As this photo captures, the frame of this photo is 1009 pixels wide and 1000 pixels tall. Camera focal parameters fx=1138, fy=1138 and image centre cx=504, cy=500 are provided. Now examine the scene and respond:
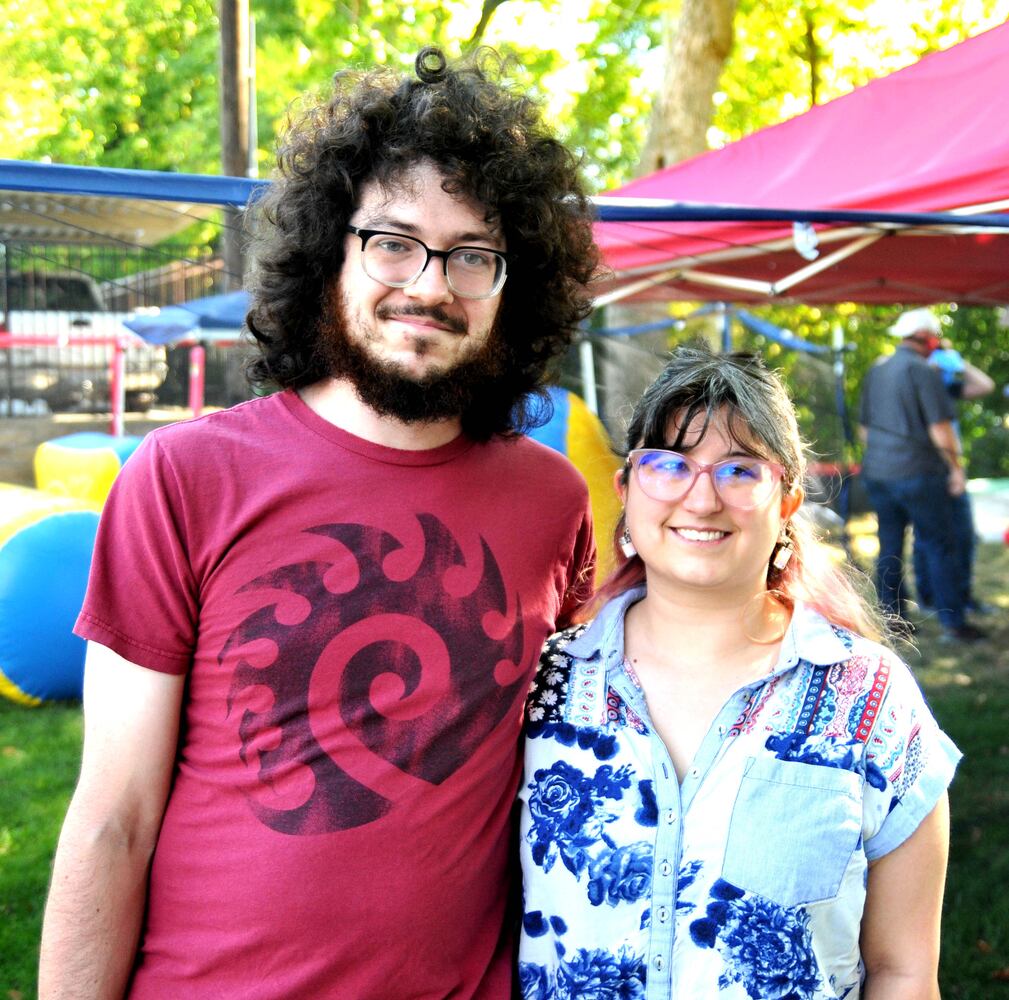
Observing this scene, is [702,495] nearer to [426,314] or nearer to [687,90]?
[426,314]

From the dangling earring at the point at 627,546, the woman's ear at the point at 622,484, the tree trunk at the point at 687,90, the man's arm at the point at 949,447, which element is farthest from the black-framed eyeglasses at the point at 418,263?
the tree trunk at the point at 687,90

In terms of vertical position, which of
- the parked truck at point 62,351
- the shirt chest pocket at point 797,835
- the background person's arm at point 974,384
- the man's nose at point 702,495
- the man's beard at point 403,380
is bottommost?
the parked truck at point 62,351

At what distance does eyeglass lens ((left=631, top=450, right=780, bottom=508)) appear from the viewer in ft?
5.88

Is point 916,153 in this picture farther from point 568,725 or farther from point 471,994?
point 471,994

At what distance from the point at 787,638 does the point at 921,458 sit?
6018mm

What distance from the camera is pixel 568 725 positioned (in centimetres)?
182

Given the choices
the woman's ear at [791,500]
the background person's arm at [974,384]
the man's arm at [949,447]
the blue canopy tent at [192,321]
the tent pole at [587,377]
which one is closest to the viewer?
the woman's ear at [791,500]

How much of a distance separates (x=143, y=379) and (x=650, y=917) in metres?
12.0

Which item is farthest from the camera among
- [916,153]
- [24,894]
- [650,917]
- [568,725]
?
[916,153]

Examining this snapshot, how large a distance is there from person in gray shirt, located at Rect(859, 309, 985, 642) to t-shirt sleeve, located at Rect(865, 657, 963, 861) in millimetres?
5814

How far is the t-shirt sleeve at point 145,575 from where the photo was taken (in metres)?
1.66

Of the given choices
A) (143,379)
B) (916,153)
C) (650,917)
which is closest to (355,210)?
(650,917)

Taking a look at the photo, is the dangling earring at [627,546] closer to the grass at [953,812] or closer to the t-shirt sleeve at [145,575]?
the t-shirt sleeve at [145,575]

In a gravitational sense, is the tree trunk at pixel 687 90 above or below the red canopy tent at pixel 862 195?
above
